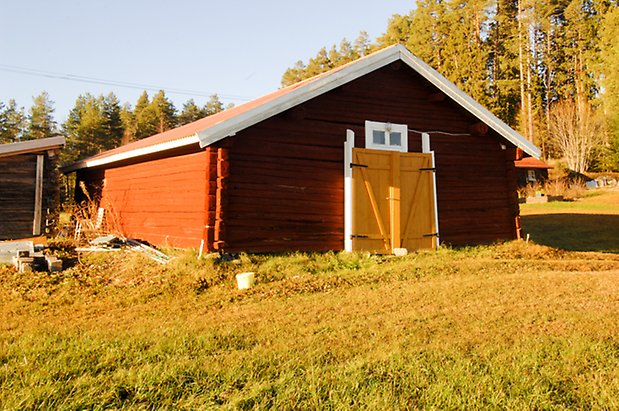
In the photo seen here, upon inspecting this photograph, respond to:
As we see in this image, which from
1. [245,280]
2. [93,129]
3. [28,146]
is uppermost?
[93,129]

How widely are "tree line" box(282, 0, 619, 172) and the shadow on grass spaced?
68.0ft

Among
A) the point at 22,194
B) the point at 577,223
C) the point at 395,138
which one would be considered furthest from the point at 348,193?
the point at 577,223

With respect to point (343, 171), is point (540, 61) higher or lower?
higher

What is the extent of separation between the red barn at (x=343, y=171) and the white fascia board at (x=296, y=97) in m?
0.02

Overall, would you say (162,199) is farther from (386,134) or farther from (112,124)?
(112,124)

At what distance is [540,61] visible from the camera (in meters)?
49.7

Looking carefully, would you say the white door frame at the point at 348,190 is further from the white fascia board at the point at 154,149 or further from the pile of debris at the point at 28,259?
the pile of debris at the point at 28,259

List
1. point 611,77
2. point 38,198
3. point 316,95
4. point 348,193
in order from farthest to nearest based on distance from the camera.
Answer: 1. point 611,77
2. point 38,198
3. point 348,193
4. point 316,95

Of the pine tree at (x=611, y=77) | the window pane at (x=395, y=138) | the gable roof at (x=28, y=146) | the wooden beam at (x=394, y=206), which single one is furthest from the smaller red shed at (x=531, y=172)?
the gable roof at (x=28, y=146)

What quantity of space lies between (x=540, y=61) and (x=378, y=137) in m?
46.4

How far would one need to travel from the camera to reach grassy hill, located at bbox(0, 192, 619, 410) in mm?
3334

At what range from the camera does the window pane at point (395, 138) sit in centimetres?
1149

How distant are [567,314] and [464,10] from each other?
47791mm

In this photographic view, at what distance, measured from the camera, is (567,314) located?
5.48 m
